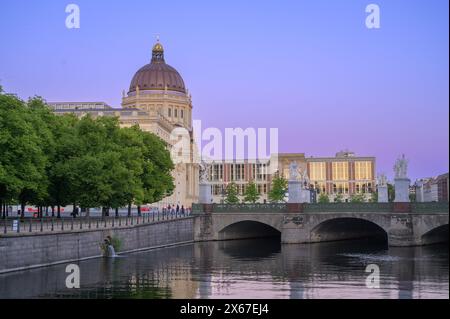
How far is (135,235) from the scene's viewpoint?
69.4 m

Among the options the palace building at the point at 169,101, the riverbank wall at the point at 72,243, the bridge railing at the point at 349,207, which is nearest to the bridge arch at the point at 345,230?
the bridge railing at the point at 349,207

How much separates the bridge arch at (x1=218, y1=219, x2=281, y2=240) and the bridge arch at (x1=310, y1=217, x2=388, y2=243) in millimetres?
5311

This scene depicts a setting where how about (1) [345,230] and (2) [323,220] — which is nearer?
(2) [323,220]

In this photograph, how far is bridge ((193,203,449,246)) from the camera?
7625 centimetres

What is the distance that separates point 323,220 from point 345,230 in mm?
15087

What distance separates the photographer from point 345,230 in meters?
95.9

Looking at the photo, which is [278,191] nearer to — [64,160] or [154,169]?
[154,169]

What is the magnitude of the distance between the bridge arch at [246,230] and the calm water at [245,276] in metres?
17.9

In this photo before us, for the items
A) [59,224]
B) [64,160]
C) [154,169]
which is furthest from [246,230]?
[59,224]
